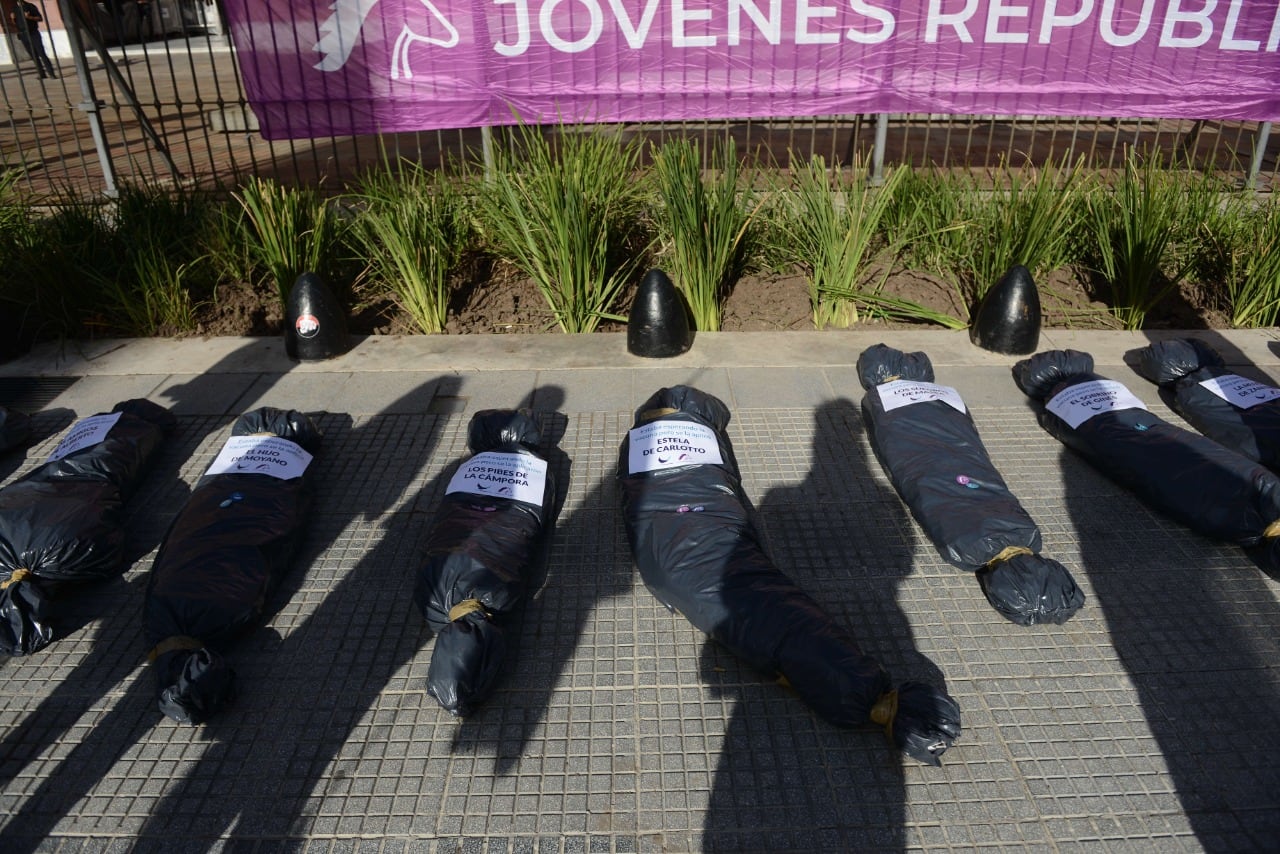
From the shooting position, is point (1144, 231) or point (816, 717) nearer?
point (816, 717)

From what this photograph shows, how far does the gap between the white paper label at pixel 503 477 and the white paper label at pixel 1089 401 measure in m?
2.48

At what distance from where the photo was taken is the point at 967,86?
6785 mm

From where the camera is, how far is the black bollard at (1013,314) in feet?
16.0

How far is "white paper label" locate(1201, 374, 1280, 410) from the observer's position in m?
4.00

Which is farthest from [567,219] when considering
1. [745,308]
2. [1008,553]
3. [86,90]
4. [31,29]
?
[31,29]

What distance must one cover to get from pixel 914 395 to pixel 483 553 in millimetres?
2195

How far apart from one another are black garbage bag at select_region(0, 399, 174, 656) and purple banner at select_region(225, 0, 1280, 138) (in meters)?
3.78

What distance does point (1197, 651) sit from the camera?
287cm

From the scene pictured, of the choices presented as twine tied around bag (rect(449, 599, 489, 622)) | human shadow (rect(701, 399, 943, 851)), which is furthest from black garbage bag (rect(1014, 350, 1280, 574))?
twine tied around bag (rect(449, 599, 489, 622))

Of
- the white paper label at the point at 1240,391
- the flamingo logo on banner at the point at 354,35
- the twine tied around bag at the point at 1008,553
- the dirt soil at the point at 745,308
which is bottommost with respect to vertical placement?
the dirt soil at the point at 745,308

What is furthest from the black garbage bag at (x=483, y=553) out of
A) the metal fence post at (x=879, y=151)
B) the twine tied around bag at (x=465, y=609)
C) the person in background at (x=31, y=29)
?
the person in background at (x=31, y=29)

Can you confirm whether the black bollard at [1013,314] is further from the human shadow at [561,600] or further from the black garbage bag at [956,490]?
the human shadow at [561,600]

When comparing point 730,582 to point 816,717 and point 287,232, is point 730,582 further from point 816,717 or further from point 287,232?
point 287,232

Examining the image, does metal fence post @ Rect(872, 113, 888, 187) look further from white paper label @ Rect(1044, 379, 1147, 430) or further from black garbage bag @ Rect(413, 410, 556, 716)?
black garbage bag @ Rect(413, 410, 556, 716)
